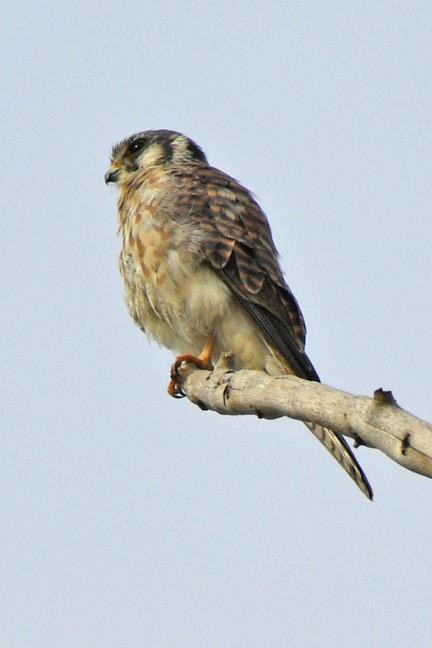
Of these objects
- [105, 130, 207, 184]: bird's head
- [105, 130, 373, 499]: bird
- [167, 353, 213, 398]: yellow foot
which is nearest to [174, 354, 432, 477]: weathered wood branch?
[167, 353, 213, 398]: yellow foot

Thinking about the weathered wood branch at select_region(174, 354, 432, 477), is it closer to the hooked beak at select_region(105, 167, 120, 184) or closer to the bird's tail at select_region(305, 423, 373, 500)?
the bird's tail at select_region(305, 423, 373, 500)

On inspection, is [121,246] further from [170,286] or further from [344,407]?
[344,407]

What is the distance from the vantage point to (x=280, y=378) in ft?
13.7

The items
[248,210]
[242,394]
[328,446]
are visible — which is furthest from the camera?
[248,210]

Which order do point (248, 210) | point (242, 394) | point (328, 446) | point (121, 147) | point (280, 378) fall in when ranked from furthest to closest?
point (121, 147) < point (248, 210) < point (328, 446) < point (242, 394) < point (280, 378)

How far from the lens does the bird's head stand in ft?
22.5

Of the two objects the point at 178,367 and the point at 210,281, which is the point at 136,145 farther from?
→ the point at 178,367

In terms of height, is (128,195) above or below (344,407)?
above

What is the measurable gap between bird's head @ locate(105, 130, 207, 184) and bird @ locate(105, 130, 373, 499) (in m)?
0.64

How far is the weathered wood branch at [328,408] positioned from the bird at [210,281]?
2.43 ft

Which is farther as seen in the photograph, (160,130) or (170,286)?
(160,130)

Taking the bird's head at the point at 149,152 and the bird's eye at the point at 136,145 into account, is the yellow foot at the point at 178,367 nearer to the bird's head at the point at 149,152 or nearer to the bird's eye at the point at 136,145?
the bird's head at the point at 149,152

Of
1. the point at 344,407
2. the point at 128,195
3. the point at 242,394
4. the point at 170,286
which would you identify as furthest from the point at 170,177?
the point at 344,407

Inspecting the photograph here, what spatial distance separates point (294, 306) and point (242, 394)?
4.78 ft
